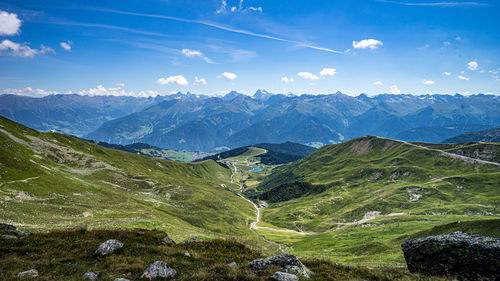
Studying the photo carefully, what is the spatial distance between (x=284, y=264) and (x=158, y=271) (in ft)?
29.4

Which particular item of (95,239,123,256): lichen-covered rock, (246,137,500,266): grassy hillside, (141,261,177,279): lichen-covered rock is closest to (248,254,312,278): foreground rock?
(141,261,177,279): lichen-covered rock

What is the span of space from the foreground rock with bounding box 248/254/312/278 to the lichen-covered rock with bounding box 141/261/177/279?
5943mm

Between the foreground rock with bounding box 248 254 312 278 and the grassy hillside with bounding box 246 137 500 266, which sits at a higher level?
the foreground rock with bounding box 248 254 312 278

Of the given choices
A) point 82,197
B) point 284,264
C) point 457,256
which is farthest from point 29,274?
point 82,197

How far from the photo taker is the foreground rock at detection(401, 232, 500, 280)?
17.5 metres

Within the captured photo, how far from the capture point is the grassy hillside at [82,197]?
190 ft

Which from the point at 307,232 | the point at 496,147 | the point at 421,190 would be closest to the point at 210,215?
the point at 307,232

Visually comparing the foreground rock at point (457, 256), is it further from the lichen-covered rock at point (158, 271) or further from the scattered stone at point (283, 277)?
the lichen-covered rock at point (158, 271)

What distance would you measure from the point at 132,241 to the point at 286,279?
14.6 m

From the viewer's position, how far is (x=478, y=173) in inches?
6078

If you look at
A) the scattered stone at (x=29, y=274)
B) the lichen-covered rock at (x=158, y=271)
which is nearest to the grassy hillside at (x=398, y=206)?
the lichen-covered rock at (x=158, y=271)

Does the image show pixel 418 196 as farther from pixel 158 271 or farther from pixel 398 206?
pixel 158 271

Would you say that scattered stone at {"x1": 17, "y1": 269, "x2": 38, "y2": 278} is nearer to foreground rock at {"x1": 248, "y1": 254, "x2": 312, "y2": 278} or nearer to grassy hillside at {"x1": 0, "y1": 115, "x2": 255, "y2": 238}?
foreground rock at {"x1": 248, "y1": 254, "x2": 312, "y2": 278}

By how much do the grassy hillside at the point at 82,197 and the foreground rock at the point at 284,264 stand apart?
3961 centimetres
